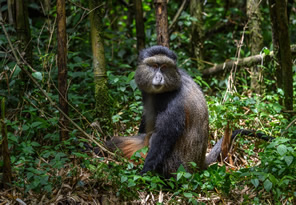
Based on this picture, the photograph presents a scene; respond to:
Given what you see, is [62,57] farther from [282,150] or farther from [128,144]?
[282,150]

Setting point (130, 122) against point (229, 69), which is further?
point (229, 69)

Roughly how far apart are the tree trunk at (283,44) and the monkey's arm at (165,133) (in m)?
1.91

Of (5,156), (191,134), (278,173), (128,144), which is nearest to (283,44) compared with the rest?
(191,134)

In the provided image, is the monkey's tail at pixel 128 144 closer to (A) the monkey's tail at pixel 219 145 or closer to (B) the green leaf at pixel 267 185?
(A) the monkey's tail at pixel 219 145

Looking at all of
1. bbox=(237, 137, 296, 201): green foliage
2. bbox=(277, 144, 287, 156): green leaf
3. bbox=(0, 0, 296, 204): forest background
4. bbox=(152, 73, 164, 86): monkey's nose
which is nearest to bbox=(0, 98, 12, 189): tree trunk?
bbox=(0, 0, 296, 204): forest background

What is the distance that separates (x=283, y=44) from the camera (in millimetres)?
5074

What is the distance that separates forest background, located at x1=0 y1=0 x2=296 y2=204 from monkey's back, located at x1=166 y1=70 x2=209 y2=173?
0.94 ft

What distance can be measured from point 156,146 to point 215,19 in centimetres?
498

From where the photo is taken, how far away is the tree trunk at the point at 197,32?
22.1 feet

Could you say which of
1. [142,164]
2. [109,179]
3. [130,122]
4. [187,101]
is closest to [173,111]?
[187,101]

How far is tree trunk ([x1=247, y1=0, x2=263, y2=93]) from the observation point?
20.2 ft

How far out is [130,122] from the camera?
542 centimetres

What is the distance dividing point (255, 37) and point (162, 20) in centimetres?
194

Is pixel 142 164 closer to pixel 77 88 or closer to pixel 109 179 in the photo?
pixel 109 179
